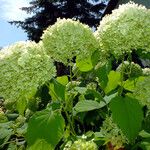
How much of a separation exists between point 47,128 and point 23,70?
26 centimetres

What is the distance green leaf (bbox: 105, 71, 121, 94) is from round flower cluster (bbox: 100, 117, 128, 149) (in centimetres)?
14

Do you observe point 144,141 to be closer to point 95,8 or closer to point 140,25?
point 140,25

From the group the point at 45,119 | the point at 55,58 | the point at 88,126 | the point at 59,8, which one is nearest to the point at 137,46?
the point at 55,58

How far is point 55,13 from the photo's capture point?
1252 inches

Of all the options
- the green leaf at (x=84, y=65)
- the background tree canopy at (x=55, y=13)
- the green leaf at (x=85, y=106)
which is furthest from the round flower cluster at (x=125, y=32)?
the background tree canopy at (x=55, y=13)

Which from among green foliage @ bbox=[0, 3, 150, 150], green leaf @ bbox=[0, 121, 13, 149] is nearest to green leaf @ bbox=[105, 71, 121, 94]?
green foliage @ bbox=[0, 3, 150, 150]

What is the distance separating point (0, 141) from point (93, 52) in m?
0.80

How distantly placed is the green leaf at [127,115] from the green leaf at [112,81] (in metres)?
0.19

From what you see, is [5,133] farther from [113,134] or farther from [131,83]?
[131,83]

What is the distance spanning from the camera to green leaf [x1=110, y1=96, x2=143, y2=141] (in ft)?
6.72

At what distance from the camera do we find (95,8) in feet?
109

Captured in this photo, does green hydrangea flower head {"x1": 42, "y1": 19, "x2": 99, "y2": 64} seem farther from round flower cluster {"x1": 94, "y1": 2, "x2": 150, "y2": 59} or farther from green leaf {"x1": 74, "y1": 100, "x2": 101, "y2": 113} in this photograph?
green leaf {"x1": 74, "y1": 100, "x2": 101, "y2": 113}

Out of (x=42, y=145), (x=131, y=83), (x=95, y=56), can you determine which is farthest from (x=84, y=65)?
(x=42, y=145)

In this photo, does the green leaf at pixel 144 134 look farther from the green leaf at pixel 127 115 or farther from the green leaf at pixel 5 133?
the green leaf at pixel 5 133
